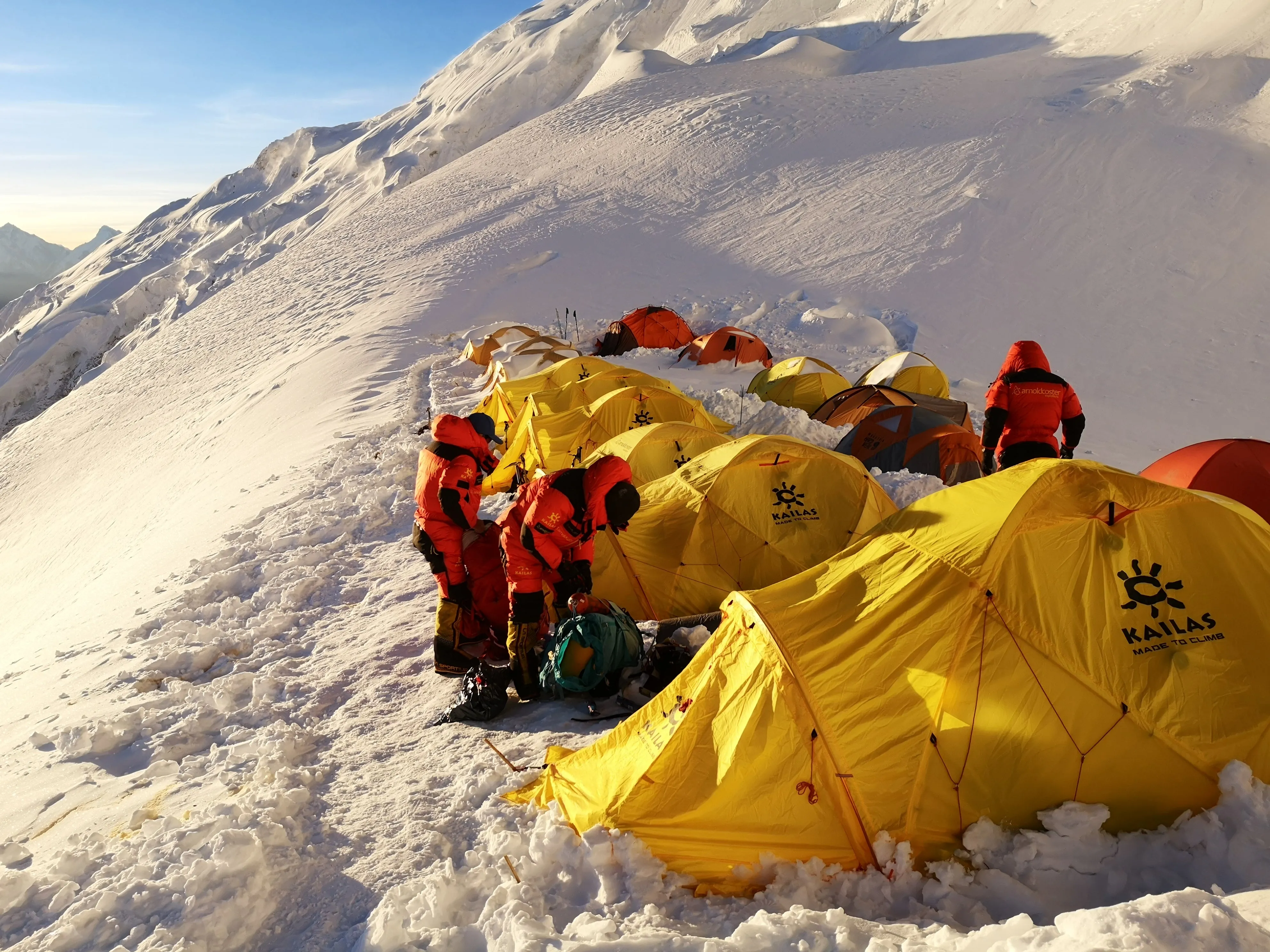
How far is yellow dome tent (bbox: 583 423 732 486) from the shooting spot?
7.87m

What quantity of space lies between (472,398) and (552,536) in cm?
1143

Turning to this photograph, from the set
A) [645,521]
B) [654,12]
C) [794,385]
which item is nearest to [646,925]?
[645,521]

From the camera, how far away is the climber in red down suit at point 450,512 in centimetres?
566

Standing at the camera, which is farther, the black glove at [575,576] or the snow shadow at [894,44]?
the snow shadow at [894,44]

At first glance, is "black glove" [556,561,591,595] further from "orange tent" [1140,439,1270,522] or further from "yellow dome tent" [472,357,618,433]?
"yellow dome tent" [472,357,618,433]

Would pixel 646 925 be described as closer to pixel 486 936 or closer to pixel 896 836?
pixel 486 936

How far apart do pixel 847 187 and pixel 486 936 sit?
101 ft

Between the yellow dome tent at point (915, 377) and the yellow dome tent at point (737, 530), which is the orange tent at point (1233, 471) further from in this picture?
the yellow dome tent at point (915, 377)

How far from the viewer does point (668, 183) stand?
112 ft

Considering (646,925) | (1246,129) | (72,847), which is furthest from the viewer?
(1246,129)

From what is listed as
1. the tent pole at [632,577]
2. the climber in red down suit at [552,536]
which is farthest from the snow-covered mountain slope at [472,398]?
the tent pole at [632,577]

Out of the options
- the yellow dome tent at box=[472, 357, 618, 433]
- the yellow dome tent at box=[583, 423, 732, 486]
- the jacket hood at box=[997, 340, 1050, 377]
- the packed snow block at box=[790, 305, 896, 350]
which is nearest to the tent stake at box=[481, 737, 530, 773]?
the yellow dome tent at box=[583, 423, 732, 486]

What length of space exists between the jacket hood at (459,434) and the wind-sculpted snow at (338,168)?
4851 centimetres

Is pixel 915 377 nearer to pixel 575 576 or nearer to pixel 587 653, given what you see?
pixel 575 576
